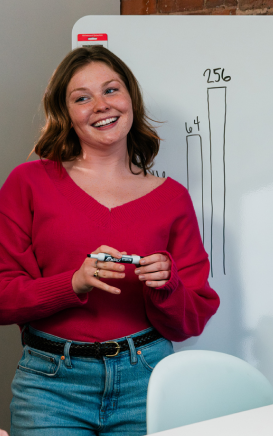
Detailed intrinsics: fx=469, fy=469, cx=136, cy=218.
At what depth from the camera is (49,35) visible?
1995 mm

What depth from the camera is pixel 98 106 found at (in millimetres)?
1225

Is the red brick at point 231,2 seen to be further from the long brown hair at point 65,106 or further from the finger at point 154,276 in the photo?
the finger at point 154,276

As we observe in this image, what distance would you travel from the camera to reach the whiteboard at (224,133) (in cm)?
150

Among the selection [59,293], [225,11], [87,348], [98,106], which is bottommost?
[87,348]

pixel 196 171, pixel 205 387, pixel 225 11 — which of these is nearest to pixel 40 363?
pixel 205 387

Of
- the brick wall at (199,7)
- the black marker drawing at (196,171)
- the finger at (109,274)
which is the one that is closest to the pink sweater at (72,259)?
the finger at (109,274)

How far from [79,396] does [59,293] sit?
24 centimetres

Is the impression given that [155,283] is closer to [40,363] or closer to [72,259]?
[72,259]

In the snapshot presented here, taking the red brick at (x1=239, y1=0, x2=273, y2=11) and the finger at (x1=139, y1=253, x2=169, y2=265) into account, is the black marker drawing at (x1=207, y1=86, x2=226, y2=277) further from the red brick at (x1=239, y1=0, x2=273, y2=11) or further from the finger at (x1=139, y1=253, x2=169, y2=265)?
the red brick at (x1=239, y1=0, x2=273, y2=11)

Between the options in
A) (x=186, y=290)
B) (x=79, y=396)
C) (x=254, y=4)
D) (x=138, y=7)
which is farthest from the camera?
(x=138, y=7)

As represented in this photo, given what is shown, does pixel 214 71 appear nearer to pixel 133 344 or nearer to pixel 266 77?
pixel 266 77

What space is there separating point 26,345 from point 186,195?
0.59 metres

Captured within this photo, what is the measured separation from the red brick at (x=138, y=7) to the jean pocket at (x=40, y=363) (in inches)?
67.5

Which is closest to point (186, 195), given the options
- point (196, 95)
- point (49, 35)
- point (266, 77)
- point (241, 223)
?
point (241, 223)
